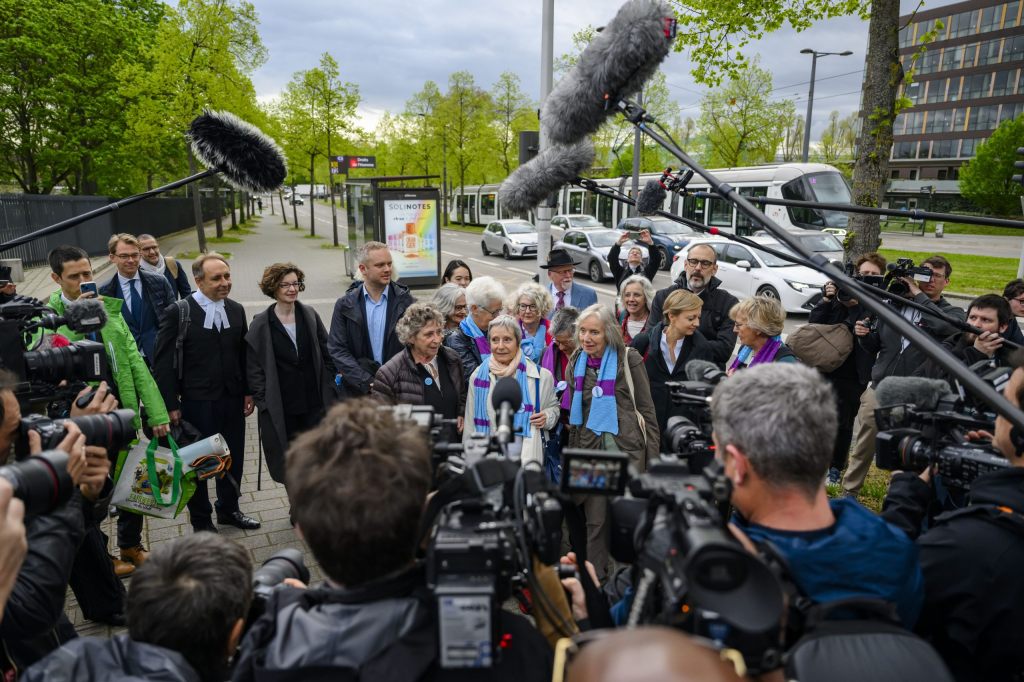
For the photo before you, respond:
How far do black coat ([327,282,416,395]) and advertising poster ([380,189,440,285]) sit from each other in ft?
33.9

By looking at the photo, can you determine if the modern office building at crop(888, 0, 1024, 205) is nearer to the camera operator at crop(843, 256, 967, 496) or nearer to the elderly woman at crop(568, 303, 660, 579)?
the camera operator at crop(843, 256, 967, 496)

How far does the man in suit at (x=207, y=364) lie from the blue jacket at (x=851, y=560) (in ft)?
13.4

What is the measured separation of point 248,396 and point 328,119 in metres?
29.1

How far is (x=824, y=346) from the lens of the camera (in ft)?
17.1

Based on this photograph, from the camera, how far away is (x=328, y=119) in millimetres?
30781

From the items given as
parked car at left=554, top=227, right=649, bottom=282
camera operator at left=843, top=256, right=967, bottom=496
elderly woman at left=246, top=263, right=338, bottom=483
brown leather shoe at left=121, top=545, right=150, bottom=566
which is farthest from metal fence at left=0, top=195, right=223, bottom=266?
parked car at left=554, top=227, right=649, bottom=282

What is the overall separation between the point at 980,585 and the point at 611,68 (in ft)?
6.67

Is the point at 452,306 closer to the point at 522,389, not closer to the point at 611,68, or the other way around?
the point at 522,389

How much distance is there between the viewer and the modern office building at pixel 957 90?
65.9 m

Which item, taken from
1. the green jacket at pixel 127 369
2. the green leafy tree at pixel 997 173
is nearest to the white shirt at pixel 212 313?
the green jacket at pixel 127 369

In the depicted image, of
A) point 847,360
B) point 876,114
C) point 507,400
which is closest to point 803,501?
point 507,400

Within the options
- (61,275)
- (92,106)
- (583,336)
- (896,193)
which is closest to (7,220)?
(92,106)

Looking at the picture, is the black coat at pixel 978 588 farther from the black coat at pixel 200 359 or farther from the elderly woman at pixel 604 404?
the black coat at pixel 200 359

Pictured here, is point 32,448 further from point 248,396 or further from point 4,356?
point 248,396
